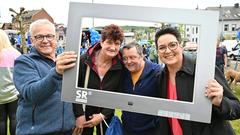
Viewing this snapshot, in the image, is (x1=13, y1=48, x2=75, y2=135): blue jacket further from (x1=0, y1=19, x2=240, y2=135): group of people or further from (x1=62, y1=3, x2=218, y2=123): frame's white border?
(x1=62, y1=3, x2=218, y2=123): frame's white border

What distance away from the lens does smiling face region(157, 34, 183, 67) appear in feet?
6.73

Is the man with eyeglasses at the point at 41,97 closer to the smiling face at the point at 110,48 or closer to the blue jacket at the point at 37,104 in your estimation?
the blue jacket at the point at 37,104

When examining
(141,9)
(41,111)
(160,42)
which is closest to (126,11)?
(141,9)

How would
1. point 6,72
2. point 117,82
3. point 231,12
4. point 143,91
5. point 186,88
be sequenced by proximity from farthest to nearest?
1. point 231,12
2. point 6,72
3. point 117,82
4. point 143,91
5. point 186,88

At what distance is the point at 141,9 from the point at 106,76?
1.95 feet

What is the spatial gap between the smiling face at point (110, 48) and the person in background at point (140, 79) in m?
0.05

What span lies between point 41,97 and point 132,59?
2.26ft

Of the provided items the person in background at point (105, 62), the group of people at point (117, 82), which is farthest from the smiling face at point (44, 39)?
the person in background at point (105, 62)

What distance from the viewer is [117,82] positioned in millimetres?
2328

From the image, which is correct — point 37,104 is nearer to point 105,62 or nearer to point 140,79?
point 105,62

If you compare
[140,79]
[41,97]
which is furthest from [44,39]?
[140,79]

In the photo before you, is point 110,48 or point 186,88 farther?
point 110,48

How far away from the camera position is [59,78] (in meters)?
2.24

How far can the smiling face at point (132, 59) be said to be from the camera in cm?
227
